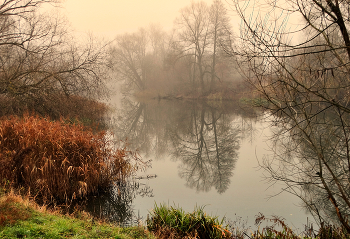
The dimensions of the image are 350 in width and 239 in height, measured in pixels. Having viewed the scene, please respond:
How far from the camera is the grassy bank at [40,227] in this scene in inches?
128

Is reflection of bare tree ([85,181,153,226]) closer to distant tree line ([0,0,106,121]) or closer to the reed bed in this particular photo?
the reed bed

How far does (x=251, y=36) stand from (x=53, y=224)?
375 cm

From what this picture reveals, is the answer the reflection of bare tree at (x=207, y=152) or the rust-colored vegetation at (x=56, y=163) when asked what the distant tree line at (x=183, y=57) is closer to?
the reflection of bare tree at (x=207, y=152)

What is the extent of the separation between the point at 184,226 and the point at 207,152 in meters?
7.05

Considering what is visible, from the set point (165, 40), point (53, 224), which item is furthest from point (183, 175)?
point (165, 40)

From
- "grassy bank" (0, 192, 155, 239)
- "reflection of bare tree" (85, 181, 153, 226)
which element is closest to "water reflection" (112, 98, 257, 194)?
"reflection of bare tree" (85, 181, 153, 226)

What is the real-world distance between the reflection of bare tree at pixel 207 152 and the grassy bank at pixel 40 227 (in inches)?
153

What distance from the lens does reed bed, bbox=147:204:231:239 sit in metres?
4.21

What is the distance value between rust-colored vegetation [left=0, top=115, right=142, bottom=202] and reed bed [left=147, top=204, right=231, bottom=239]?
213 cm

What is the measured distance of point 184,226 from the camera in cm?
434

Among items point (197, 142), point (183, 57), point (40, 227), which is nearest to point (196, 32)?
point (183, 57)

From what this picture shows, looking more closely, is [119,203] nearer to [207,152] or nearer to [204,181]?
[204,181]

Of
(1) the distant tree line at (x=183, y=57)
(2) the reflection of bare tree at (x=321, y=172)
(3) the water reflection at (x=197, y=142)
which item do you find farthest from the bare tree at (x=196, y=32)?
(2) the reflection of bare tree at (x=321, y=172)

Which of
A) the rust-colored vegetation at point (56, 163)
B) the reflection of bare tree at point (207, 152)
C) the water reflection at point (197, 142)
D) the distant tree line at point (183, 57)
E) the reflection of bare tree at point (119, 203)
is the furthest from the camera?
the distant tree line at point (183, 57)
